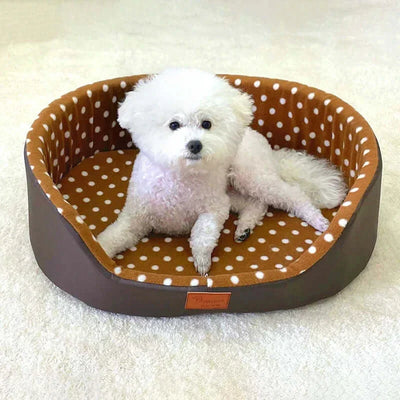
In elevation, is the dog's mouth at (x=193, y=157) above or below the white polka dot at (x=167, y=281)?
above

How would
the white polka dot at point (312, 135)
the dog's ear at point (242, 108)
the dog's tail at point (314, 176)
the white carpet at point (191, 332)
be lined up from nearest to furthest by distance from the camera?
the white carpet at point (191, 332)
the dog's ear at point (242, 108)
the dog's tail at point (314, 176)
the white polka dot at point (312, 135)

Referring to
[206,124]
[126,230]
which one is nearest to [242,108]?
[206,124]

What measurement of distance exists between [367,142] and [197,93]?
52cm

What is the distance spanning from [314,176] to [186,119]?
1.87ft

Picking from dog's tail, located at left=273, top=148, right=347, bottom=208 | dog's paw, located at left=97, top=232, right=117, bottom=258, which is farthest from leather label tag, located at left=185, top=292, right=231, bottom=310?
dog's tail, located at left=273, top=148, right=347, bottom=208

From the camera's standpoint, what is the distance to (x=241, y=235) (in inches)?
61.7

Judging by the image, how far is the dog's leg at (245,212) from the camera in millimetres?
1579

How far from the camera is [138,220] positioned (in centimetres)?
152

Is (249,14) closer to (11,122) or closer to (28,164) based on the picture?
(11,122)

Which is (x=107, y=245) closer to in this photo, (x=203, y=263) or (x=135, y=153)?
(x=203, y=263)

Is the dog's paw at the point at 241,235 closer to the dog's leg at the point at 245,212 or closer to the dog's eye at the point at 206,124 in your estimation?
the dog's leg at the point at 245,212

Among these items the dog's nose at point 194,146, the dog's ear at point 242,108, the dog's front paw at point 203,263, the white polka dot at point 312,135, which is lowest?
the dog's front paw at point 203,263

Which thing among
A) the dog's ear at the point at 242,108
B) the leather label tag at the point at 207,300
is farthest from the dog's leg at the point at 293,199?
the leather label tag at the point at 207,300

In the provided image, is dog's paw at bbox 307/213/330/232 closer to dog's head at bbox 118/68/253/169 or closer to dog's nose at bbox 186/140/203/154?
dog's head at bbox 118/68/253/169
